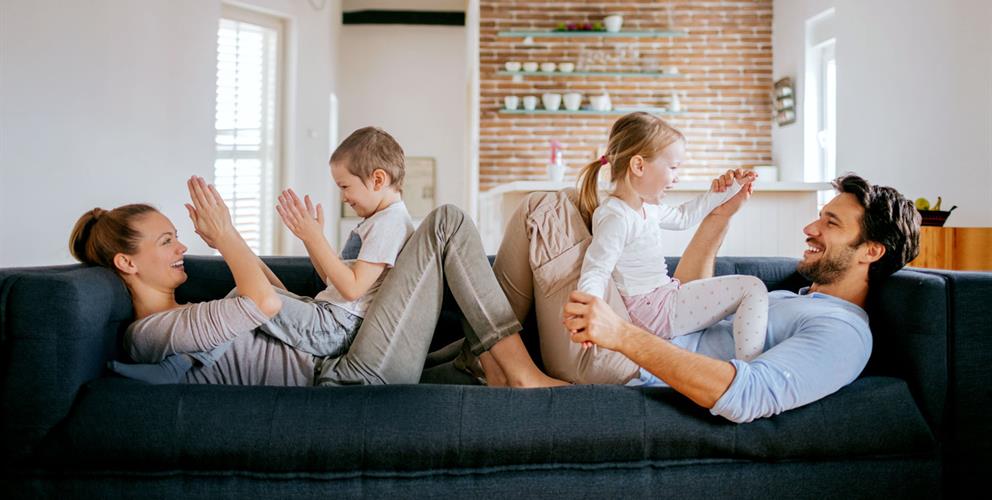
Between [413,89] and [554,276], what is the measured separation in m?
7.82

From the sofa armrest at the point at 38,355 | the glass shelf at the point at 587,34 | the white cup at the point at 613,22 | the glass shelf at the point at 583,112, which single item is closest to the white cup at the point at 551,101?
the glass shelf at the point at 583,112

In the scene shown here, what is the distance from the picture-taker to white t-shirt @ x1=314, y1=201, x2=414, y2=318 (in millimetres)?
1935

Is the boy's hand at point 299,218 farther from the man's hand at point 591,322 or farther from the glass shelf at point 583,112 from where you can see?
the glass shelf at point 583,112

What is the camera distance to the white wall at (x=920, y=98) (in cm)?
419

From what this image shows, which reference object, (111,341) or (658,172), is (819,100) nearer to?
(658,172)

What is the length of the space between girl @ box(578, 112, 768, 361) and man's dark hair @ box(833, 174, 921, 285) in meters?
0.29

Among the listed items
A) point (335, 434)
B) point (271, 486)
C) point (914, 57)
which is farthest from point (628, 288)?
point (914, 57)

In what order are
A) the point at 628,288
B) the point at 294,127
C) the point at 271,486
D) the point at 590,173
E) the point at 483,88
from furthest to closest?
the point at 483,88 < the point at 294,127 < the point at 590,173 < the point at 628,288 < the point at 271,486

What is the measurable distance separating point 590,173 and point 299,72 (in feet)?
17.8

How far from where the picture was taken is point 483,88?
7480 millimetres

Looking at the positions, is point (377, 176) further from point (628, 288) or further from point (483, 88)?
point (483, 88)

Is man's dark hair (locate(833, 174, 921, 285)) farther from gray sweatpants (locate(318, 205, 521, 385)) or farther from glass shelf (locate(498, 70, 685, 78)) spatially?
glass shelf (locate(498, 70, 685, 78))

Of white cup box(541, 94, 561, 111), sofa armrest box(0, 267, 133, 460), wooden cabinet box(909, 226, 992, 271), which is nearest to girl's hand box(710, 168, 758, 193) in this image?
sofa armrest box(0, 267, 133, 460)

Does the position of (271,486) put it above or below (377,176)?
below
